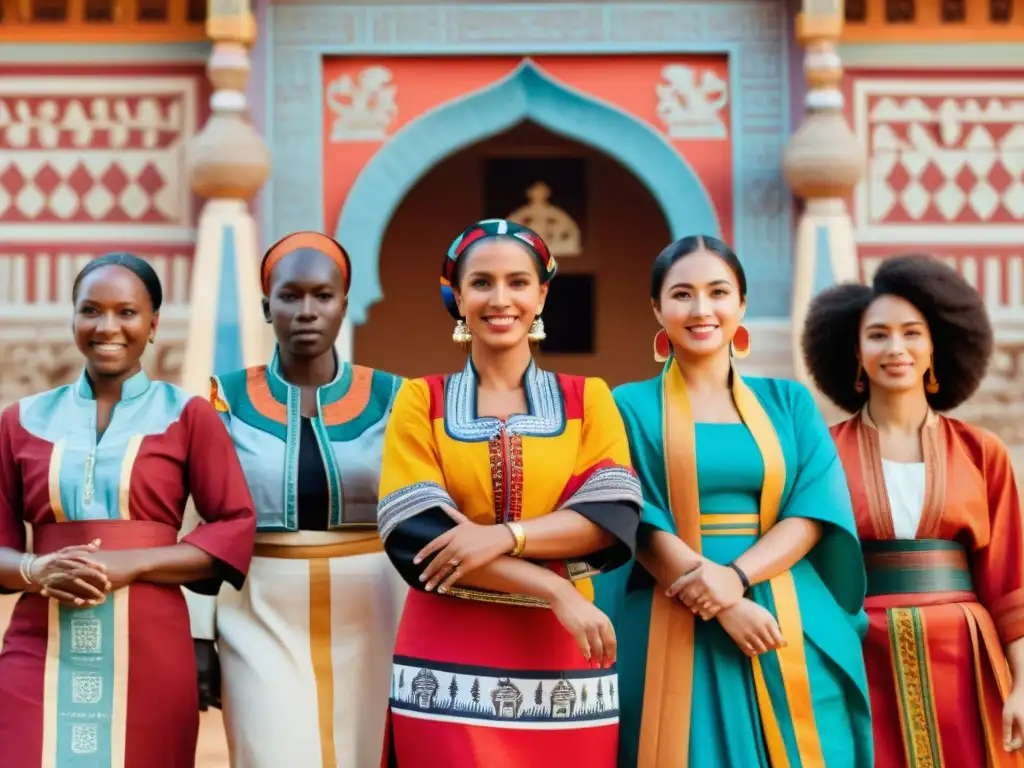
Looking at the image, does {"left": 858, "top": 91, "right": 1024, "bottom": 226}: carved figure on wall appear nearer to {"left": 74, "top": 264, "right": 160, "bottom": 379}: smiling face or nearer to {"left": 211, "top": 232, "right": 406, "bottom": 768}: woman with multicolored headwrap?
{"left": 211, "top": 232, "right": 406, "bottom": 768}: woman with multicolored headwrap

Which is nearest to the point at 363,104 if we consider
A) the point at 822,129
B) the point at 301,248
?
the point at 822,129

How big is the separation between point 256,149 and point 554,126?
157cm

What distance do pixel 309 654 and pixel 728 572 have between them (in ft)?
3.12

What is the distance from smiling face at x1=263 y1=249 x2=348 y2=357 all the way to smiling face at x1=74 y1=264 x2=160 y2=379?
1.06ft

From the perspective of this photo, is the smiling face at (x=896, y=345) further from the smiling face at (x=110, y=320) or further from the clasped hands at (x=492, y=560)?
the smiling face at (x=110, y=320)

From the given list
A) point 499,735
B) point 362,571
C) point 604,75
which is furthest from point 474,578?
point 604,75

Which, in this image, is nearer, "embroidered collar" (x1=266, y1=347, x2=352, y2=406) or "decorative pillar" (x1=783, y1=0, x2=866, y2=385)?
"embroidered collar" (x1=266, y1=347, x2=352, y2=406)

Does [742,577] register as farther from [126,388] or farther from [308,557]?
[126,388]

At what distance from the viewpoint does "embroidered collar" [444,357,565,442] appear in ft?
10.00

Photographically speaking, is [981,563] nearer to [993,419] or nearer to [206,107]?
[993,419]

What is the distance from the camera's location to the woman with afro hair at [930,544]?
11.2ft

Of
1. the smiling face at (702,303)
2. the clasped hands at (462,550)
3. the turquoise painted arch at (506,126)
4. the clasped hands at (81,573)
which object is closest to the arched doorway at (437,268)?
the turquoise painted arch at (506,126)

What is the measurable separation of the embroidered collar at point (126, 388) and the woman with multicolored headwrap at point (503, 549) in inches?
23.8

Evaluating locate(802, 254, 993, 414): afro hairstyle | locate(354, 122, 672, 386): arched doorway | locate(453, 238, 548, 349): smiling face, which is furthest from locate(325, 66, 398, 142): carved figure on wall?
locate(453, 238, 548, 349): smiling face
